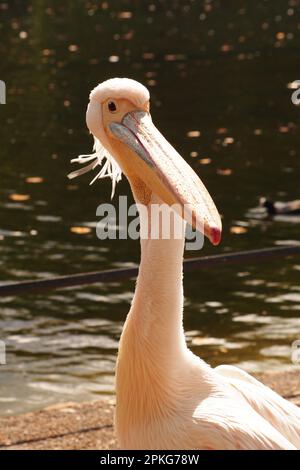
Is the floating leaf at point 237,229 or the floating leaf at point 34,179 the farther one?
the floating leaf at point 34,179

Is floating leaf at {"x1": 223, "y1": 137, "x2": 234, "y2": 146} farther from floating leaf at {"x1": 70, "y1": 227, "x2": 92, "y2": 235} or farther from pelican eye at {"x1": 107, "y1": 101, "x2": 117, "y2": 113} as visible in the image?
pelican eye at {"x1": 107, "y1": 101, "x2": 117, "y2": 113}

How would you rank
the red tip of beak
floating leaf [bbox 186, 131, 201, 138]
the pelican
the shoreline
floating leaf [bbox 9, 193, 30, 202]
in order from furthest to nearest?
1. floating leaf [bbox 186, 131, 201, 138]
2. floating leaf [bbox 9, 193, 30, 202]
3. the shoreline
4. the pelican
5. the red tip of beak

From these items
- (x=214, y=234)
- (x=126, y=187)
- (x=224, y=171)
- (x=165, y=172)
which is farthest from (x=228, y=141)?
(x=214, y=234)

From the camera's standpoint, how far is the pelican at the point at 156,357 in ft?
11.3

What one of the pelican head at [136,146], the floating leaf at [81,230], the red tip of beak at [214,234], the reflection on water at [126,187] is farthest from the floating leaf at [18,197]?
the red tip of beak at [214,234]

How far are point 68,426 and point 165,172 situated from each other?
8.55 ft

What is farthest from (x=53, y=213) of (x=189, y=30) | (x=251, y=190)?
(x=189, y=30)

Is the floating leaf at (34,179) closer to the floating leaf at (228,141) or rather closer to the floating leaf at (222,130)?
the floating leaf at (228,141)

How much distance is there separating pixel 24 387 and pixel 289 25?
19.7 m

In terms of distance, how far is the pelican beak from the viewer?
3029mm

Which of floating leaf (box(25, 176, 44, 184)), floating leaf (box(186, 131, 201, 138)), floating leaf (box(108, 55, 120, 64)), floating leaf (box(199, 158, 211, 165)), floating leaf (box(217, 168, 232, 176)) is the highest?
floating leaf (box(108, 55, 120, 64))

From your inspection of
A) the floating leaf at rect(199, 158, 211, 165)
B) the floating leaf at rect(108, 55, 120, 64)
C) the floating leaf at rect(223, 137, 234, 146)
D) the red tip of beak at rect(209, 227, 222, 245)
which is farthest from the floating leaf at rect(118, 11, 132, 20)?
the red tip of beak at rect(209, 227, 222, 245)

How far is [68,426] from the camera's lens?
5.63 metres

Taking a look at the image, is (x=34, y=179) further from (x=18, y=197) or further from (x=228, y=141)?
(x=228, y=141)
